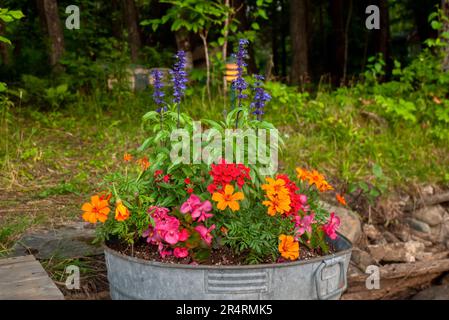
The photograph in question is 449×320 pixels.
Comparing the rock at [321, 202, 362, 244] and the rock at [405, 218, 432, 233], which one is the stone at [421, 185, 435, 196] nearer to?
the rock at [405, 218, 432, 233]

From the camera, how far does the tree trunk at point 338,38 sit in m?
12.5

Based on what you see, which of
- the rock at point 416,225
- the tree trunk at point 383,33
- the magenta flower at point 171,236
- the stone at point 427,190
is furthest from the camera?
the tree trunk at point 383,33

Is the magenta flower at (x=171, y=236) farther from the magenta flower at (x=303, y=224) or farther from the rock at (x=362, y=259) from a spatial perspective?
the rock at (x=362, y=259)

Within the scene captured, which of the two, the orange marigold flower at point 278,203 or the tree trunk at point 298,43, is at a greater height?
the tree trunk at point 298,43

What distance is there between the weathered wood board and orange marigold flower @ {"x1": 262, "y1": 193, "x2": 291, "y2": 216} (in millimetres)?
1071

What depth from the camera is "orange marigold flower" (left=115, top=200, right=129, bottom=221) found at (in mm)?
2766

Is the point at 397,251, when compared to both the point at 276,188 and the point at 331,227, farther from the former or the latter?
the point at 276,188

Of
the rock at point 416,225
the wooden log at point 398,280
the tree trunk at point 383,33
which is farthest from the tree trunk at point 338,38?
the wooden log at point 398,280

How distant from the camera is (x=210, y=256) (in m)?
2.96

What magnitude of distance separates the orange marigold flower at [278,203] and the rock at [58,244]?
1431 mm

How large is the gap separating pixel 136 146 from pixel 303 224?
3.30 metres

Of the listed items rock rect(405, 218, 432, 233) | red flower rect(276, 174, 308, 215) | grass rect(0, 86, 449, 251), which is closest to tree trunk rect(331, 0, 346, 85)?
grass rect(0, 86, 449, 251)

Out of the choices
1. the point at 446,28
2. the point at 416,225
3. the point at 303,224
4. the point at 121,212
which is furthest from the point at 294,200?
the point at 446,28

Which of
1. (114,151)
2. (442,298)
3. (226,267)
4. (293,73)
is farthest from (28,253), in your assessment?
(293,73)
